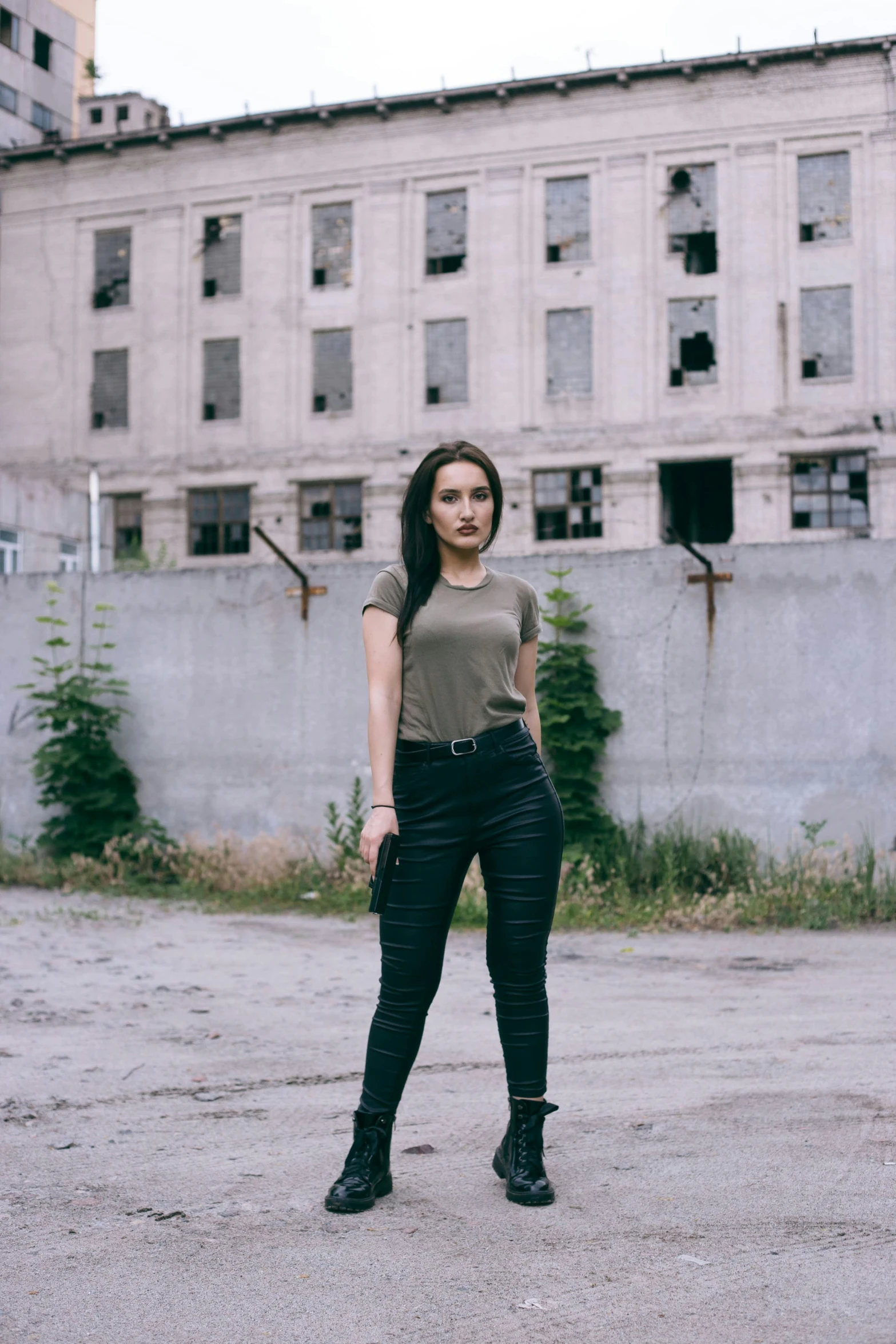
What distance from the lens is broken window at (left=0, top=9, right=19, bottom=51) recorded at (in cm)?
3791

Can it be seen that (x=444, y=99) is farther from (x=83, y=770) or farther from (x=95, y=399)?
(x=83, y=770)

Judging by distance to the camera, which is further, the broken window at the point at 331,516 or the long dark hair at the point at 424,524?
the broken window at the point at 331,516

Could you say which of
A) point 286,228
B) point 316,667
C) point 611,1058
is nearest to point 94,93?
point 286,228

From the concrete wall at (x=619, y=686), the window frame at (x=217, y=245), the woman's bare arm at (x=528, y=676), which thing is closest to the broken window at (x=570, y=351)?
the window frame at (x=217, y=245)

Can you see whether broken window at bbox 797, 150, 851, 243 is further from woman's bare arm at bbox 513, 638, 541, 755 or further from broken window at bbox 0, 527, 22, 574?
woman's bare arm at bbox 513, 638, 541, 755

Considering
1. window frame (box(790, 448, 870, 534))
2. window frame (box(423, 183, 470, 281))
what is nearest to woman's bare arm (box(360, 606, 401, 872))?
window frame (box(790, 448, 870, 534))

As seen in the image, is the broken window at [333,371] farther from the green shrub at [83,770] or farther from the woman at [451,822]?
the woman at [451,822]

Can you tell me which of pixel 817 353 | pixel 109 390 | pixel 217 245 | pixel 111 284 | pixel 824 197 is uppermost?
pixel 217 245

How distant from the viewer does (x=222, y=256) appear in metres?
30.1

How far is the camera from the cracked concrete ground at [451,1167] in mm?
2654

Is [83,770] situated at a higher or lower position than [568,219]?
lower

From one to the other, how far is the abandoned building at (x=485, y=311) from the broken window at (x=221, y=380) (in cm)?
7

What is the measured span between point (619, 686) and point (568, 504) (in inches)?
749

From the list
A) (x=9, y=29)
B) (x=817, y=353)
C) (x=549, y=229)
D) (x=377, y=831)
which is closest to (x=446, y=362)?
(x=549, y=229)
